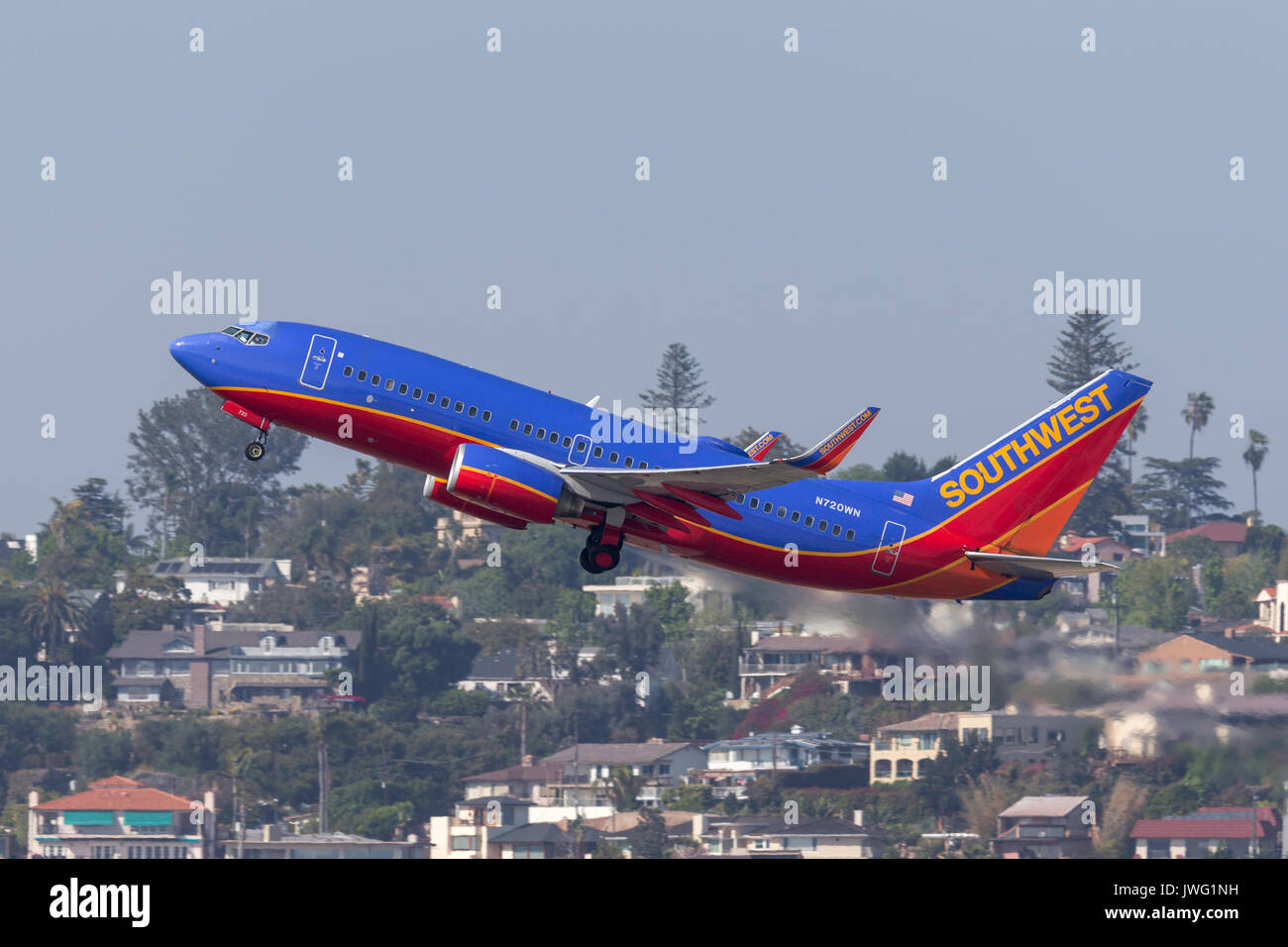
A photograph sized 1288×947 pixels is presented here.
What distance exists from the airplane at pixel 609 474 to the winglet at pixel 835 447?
5cm

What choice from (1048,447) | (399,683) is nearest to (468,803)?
(399,683)

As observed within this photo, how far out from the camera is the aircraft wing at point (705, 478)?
144 feet

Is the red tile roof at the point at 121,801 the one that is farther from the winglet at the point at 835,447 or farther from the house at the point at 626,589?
the winglet at the point at 835,447

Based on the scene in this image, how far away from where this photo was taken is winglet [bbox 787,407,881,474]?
142 ft

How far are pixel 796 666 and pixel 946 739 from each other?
2194cm

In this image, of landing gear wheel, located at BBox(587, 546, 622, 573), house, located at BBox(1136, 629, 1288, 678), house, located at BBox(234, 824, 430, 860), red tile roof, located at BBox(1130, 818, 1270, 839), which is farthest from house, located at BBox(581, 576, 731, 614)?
landing gear wheel, located at BBox(587, 546, 622, 573)

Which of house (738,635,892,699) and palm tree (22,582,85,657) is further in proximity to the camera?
palm tree (22,582,85,657)

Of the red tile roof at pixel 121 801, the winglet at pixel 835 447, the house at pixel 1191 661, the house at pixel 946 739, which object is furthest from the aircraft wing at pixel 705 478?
the red tile roof at pixel 121 801

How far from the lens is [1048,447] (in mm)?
57719

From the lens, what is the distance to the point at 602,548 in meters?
50.2

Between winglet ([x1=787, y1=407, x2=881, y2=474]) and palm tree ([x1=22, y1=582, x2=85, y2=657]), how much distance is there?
132 m

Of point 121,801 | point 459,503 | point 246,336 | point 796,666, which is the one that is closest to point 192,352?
point 246,336

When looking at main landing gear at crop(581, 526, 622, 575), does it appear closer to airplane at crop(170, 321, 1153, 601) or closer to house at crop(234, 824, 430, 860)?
airplane at crop(170, 321, 1153, 601)
